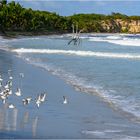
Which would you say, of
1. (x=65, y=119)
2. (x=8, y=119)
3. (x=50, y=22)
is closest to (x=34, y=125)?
(x=8, y=119)

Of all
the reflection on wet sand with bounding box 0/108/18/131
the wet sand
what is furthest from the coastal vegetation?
the reflection on wet sand with bounding box 0/108/18/131

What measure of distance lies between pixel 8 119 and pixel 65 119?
117 cm

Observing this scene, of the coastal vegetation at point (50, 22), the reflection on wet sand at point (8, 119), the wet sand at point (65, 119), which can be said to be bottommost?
the coastal vegetation at point (50, 22)

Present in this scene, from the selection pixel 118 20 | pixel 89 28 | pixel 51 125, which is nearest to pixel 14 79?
pixel 51 125

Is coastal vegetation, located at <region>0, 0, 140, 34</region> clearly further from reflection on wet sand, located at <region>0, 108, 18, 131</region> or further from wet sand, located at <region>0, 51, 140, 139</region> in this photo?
reflection on wet sand, located at <region>0, 108, 18, 131</region>

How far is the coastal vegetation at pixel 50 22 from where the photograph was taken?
3371 inches

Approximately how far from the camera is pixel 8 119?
10.1m

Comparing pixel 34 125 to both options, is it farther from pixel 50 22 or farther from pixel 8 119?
pixel 50 22

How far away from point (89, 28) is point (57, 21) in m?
27.6

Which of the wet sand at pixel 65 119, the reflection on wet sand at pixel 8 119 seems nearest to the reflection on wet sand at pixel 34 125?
the wet sand at pixel 65 119

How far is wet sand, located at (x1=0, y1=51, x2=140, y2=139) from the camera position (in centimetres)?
912

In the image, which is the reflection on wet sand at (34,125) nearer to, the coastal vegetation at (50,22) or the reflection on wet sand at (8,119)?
the reflection on wet sand at (8,119)

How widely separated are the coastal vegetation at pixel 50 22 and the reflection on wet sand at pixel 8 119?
59.5 meters

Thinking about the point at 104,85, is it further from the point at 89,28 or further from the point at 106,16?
the point at 106,16
